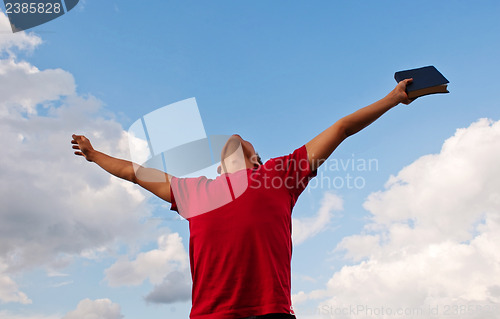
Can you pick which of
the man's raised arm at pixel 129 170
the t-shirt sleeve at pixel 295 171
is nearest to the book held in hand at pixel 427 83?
the t-shirt sleeve at pixel 295 171

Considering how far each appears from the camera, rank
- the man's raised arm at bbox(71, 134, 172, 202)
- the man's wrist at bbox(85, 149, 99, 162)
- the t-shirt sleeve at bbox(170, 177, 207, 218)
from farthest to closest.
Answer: the man's wrist at bbox(85, 149, 99, 162) < the man's raised arm at bbox(71, 134, 172, 202) < the t-shirt sleeve at bbox(170, 177, 207, 218)

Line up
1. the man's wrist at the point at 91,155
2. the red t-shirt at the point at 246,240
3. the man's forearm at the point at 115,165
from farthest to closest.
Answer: the man's wrist at the point at 91,155 < the man's forearm at the point at 115,165 < the red t-shirt at the point at 246,240

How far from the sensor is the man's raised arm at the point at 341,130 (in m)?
3.56

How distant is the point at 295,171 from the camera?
12.0 ft

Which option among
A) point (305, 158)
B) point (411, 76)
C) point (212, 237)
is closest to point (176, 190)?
point (212, 237)

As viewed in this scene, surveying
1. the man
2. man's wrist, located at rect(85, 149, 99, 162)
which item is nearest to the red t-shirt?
the man

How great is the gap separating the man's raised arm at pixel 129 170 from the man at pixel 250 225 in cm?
11

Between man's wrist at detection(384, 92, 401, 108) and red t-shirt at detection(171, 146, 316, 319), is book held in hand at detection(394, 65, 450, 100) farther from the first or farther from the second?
red t-shirt at detection(171, 146, 316, 319)

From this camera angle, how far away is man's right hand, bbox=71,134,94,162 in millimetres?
4703

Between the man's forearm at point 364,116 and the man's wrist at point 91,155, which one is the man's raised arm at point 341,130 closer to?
the man's forearm at point 364,116

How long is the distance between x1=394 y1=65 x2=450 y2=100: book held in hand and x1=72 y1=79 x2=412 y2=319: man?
7cm

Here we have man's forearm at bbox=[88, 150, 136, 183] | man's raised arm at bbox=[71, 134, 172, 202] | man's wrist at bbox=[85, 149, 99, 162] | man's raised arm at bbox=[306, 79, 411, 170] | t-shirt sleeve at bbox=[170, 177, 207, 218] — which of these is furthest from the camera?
man's wrist at bbox=[85, 149, 99, 162]

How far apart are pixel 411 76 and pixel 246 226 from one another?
7.16 ft

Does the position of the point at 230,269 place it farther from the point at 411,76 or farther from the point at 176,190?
the point at 411,76
